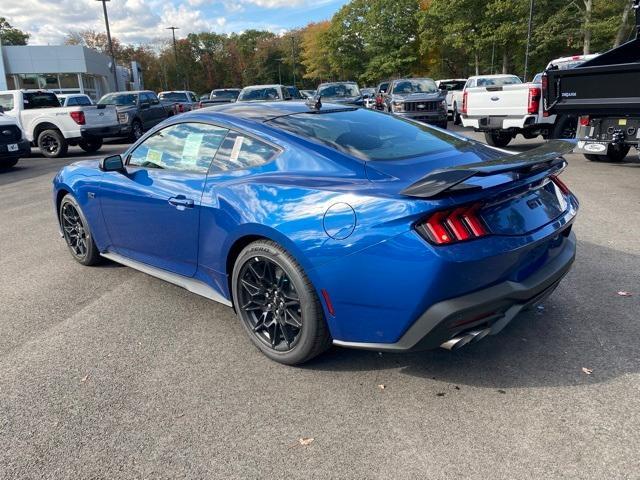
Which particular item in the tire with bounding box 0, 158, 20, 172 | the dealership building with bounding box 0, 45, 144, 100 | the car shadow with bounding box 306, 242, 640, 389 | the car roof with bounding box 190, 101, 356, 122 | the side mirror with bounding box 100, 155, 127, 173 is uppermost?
the dealership building with bounding box 0, 45, 144, 100

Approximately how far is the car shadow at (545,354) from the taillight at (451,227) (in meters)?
0.94

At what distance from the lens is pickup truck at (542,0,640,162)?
795cm

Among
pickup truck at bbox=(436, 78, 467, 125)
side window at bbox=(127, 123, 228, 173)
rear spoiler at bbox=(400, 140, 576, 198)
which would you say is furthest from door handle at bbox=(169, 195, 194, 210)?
pickup truck at bbox=(436, 78, 467, 125)

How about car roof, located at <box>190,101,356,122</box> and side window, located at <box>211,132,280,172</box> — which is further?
car roof, located at <box>190,101,356,122</box>

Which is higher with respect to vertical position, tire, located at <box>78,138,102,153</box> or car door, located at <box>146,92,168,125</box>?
car door, located at <box>146,92,168,125</box>

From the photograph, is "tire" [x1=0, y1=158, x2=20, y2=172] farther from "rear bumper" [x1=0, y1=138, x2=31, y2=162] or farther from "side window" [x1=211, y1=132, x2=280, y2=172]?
"side window" [x1=211, y1=132, x2=280, y2=172]

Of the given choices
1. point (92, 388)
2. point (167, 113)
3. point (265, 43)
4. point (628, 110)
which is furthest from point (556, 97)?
A: point (265, 43)

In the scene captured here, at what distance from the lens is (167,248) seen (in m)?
3.82

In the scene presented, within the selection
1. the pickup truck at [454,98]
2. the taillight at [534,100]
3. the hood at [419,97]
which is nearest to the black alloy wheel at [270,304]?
the taillight at [534,100]

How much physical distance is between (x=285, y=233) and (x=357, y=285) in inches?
20.4

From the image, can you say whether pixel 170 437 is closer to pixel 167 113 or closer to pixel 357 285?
pixel 357 285

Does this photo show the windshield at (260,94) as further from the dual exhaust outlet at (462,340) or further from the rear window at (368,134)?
the dual exhaust outlet at (462,340)

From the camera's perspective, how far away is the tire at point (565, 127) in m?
9.85

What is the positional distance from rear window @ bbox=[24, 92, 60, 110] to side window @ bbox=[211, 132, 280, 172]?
14646 millimetres
